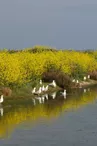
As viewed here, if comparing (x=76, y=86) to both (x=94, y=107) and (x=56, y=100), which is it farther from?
(x=94, y=107)

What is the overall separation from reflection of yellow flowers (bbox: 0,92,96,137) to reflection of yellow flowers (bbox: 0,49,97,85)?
6.67 metres

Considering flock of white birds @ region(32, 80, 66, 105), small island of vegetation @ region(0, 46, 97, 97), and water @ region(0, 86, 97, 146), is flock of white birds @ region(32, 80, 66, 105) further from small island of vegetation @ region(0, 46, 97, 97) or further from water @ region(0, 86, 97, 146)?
small island of vegetation @ region(0, 46, 97, 97)

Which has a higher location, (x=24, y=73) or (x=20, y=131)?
(x=24, y=73)

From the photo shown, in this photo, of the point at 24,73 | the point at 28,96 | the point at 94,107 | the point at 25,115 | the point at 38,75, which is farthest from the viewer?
the point at 38,75

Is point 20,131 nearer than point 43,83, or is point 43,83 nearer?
point 20,131

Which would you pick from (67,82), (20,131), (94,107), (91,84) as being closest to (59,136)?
(20,131)

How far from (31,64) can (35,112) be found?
20.7 m

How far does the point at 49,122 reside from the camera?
43.7 m

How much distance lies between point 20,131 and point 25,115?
25.2 feet

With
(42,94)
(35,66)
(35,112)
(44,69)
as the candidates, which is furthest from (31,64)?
(35,112)

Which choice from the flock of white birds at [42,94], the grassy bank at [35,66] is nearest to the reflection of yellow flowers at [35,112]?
the flock of white birds at [42,94]

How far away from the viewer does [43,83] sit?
238 feet

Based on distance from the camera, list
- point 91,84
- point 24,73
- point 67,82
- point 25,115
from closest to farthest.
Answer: point 25,115 < point 24,73 < point 67,82 < point 91,84

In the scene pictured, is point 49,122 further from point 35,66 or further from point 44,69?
point 44,69
